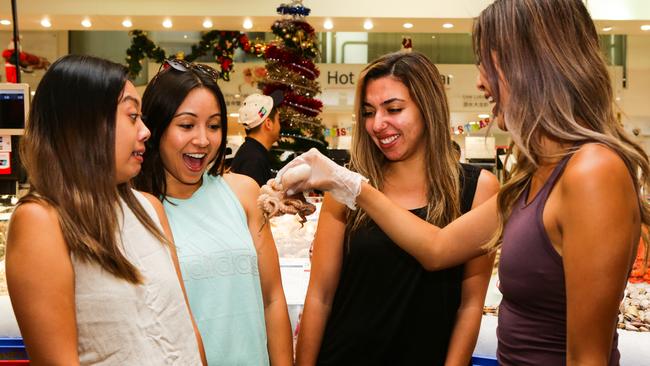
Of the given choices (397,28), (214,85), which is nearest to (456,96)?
(397,28)

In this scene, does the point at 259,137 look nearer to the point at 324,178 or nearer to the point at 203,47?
the point at 324,178

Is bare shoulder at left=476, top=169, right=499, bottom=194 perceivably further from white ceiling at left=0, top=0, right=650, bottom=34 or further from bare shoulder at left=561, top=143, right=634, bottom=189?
white ceiling at left=0, top=0, right=650, bottom=34

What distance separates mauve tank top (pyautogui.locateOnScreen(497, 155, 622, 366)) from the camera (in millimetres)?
1298

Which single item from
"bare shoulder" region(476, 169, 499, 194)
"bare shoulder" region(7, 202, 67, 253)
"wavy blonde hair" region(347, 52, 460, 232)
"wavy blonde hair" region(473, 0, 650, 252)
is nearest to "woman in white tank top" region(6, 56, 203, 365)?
"bare shoulder" region(7, 202, 67, 253)

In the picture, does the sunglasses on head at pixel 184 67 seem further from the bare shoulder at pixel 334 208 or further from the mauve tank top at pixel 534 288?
the mauve tank top at pixel 534 288

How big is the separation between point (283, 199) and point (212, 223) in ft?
0.71

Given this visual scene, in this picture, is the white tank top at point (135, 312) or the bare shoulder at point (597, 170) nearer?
the bare shoulder at point (597, 170)

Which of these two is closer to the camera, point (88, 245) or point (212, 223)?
point (88, 245)

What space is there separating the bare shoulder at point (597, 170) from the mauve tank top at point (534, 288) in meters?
0.06

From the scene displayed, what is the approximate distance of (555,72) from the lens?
1308mm

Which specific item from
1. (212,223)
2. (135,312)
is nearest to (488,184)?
(212,223)

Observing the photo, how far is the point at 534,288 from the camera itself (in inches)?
52.1

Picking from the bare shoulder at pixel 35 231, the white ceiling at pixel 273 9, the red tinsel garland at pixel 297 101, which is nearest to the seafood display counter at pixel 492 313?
the bare shoulder at pixel 35 231

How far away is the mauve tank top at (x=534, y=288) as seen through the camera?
1.30m
